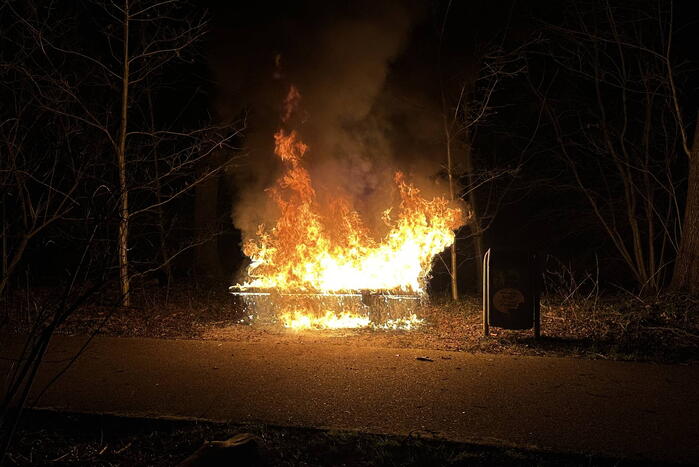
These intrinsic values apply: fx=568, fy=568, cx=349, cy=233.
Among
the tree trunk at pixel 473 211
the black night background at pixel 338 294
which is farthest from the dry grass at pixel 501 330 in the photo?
the tree trunk at pixel 473 211

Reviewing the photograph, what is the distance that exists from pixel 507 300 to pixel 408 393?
257 cm

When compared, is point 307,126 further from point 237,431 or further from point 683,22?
point 683,22

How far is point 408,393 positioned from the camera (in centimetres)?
508

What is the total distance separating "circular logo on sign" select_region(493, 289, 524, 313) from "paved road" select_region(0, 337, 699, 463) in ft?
3.17

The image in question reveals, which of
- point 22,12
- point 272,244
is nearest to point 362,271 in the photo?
point 272,244

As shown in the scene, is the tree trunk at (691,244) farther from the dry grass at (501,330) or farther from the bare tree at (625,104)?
the dry grass at (501,330)

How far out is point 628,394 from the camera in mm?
5012

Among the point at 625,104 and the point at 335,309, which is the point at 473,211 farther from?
the point at 335,309

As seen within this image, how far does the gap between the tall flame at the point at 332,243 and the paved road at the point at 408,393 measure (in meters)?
2.71

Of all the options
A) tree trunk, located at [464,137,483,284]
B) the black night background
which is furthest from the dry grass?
tree trunk, located at [464,137,483,284]

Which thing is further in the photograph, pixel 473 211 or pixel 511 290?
pixel 473 211

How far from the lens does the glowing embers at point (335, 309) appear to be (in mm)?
8750

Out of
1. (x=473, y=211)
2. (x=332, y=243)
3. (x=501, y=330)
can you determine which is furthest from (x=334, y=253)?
(x=473, y=211)

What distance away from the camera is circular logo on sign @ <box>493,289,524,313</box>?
23.2 feet
